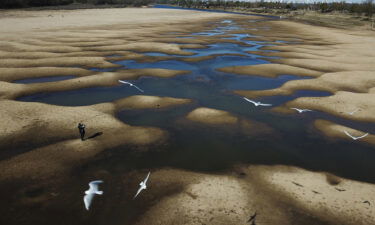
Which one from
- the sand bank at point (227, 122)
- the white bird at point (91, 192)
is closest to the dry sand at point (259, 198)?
the white bird at point (91, 192)

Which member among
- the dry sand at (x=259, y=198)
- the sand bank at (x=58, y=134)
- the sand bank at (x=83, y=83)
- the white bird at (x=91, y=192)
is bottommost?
the dry sand at (x=259, y=198)

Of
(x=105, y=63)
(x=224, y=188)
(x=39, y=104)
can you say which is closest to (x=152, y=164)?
(x=224, y=188)

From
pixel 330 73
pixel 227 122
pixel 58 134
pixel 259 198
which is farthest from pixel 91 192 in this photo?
pixel 330 73

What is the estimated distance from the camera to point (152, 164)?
41.1ft

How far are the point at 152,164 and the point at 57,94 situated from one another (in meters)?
13.3

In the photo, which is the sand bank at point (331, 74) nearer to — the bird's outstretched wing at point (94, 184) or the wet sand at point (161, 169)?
the wet sand at point (161, 169)

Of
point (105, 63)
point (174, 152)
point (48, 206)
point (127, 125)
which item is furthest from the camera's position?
point (105, 63)

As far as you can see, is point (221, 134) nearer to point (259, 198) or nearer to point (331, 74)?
point (259, 198)

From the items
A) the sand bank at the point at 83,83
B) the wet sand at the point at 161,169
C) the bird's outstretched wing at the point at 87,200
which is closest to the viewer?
the wet sand at the point at 161,169

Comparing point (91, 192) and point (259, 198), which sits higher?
point (91, 192)

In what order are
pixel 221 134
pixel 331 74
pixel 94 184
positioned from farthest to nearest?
pixel 331 74 < pixel 221 134 < pixel 94 184

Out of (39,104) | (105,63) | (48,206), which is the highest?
(105,63)

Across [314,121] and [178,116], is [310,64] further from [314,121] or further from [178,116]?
[178,116]

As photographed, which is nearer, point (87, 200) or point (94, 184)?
point (87, 200)
